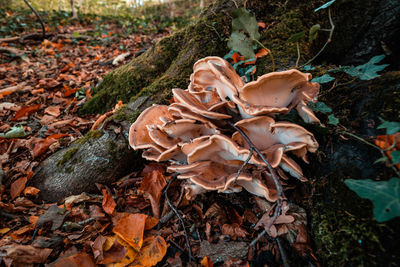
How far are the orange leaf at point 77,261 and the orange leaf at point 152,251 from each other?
1.42 ft

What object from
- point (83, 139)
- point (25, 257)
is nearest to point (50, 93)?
point (83, 139)

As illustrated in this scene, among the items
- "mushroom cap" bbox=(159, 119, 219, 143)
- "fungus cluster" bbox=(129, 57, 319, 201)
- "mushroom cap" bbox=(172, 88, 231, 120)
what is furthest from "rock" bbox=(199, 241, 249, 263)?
"mushroom cap" bbox=(172, 88, 231, 120)

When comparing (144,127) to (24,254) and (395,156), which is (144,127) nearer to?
(24,254)

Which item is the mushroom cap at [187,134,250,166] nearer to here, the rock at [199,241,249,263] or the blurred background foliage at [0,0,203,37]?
the rock at [199,241,249,263]

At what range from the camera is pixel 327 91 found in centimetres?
235

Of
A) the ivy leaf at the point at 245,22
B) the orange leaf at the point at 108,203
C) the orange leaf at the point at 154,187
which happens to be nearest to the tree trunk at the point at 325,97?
the orange leaf at the point at 108,203

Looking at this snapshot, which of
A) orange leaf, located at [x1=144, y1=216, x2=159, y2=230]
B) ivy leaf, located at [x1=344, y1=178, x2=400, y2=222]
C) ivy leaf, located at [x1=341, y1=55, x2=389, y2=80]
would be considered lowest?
orange leaf, located at [x1=144, y1=216, x2=159, y2=230]

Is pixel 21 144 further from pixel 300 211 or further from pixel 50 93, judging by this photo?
pixel 300 211

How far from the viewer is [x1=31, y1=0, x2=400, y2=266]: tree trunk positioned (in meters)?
1.66

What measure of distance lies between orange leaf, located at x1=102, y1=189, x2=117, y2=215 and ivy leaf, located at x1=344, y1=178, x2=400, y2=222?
2452 mm

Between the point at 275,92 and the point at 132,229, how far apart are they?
2.03 m

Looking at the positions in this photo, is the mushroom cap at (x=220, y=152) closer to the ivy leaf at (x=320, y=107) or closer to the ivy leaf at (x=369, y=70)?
the ivy leaf at (x=320, y=107)

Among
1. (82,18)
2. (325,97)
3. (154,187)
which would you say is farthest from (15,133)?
(82,18)

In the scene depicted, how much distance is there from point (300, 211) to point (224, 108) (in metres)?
1.31
